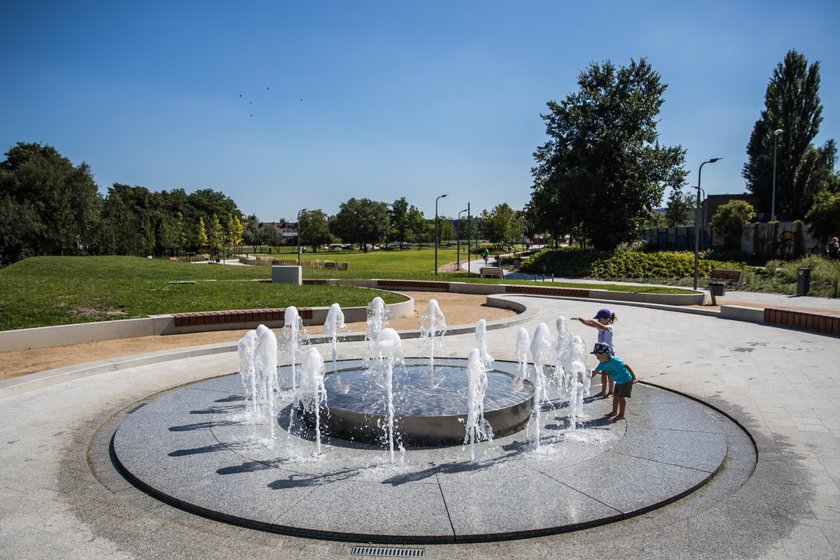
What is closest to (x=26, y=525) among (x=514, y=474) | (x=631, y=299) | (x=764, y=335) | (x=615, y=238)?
(x=514, y=474)

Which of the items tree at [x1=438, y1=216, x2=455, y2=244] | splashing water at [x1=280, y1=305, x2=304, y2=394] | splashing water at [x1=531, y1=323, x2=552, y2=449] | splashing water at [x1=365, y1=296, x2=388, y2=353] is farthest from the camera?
tree at [x1=438, y1=216, x2=455, y2=244]

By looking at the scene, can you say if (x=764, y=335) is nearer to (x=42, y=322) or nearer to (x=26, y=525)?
(x=26, y=525)

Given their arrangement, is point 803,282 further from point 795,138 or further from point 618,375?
point 795,138

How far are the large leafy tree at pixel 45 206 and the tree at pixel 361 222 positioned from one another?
47.1m

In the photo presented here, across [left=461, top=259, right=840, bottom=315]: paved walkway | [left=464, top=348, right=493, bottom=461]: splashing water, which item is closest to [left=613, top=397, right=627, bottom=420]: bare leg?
[left=464, top=348, right=493, bottom=461]: splashing water

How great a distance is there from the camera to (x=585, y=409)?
24.0 feet

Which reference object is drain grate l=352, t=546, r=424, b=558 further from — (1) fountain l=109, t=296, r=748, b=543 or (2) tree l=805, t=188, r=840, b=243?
(2) tree l=805, t=188, r=840, b=243

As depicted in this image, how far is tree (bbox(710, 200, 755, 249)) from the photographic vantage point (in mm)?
38388

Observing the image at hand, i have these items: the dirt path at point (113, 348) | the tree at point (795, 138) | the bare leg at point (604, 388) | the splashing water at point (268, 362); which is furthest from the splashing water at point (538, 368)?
the tree at point (795, 138)

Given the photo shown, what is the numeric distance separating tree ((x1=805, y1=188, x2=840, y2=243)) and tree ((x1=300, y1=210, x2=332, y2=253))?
7834 centimetres

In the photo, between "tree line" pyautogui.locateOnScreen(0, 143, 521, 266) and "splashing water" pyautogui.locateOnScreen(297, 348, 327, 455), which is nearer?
"splashing water" pyautogui.locateOnScreen(297, 348, 327, 455)

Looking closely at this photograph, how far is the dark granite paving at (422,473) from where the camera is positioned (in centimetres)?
440

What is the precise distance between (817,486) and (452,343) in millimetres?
7678

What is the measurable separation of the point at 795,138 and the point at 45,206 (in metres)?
67.7
